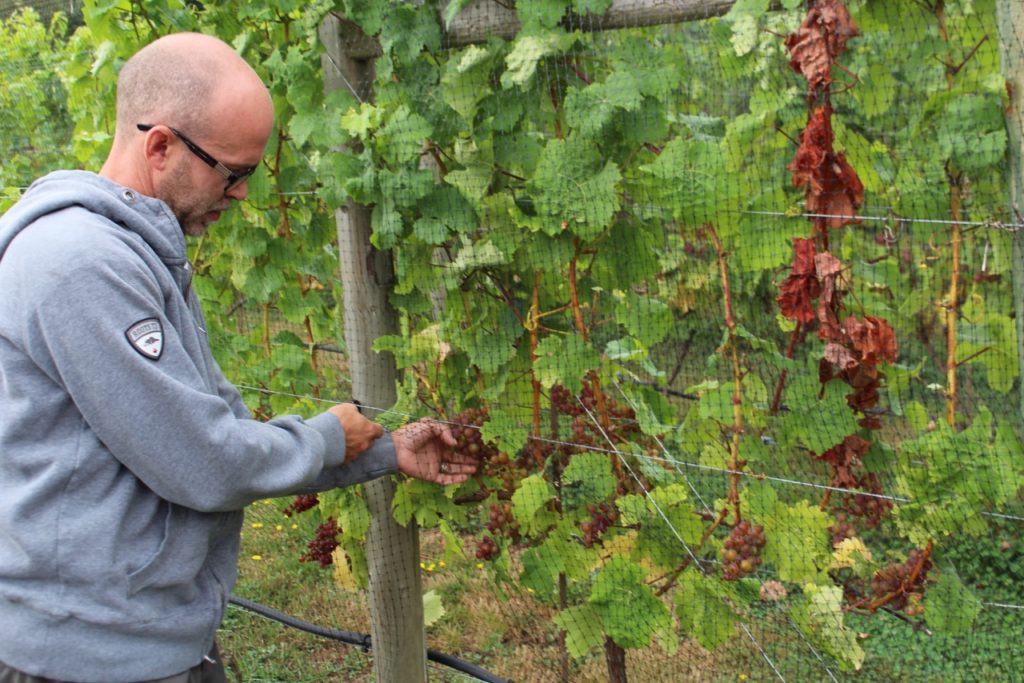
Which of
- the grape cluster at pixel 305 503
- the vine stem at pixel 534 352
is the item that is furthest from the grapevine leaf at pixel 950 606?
the grape cluster at pixel 305 503

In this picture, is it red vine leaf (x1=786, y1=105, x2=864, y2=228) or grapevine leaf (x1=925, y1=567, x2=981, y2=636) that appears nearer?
red vine leaf (x1=786, y1=105, x2=864, y2=228)

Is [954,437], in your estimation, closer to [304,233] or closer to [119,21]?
[304,233]

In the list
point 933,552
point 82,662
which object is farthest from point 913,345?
point 82,662

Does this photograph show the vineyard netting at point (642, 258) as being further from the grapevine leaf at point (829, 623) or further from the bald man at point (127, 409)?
the bald man at point (127, 409)

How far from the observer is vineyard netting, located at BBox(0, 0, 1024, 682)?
89.8 inches

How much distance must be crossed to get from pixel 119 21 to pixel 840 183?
2.11 metres

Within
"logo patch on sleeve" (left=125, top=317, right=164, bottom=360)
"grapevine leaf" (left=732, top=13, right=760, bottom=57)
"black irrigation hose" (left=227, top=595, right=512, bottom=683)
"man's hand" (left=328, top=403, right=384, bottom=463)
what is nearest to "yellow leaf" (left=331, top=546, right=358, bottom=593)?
"black irrigation hose" (left=227, top=595, right=512, bottom=683)

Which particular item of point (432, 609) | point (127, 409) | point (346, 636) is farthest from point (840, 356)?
point (346, 636)

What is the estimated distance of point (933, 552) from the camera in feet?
8.30

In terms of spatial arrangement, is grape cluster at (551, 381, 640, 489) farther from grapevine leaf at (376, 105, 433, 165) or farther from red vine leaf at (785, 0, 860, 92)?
red vine leaf at (785, 0, 860, 92)

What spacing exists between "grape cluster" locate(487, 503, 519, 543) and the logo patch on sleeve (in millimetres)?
1302

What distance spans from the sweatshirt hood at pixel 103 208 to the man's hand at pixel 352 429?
494mm

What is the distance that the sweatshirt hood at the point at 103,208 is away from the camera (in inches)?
63.7

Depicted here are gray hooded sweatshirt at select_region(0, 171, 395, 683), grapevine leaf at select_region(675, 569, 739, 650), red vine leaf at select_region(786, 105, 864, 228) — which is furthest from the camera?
grapevine leaf at select_region(675, 569, 739, 650)
